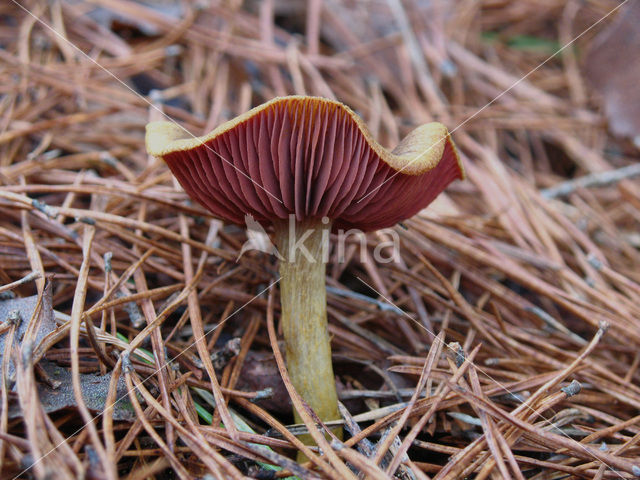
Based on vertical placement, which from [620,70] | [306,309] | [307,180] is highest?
[620,70]

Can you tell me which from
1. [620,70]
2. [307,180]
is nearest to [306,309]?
[307,180]

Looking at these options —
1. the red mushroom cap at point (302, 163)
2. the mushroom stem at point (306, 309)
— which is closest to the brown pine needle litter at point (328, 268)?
the mushroom stem at point (306, 309)

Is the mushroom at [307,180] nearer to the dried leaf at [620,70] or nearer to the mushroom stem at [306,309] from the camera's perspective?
the mushroom stem at [306,309]

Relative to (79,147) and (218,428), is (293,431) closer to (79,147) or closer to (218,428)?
(218,428)

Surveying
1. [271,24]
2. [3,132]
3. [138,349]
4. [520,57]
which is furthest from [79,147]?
[520,57]

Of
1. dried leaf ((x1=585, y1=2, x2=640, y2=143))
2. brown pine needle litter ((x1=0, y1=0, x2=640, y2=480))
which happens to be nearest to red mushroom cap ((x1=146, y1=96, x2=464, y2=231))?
brown pine needle litter ((x1=0, y1=0, x2=640, y2=480))

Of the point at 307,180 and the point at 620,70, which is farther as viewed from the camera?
the point at 620,70

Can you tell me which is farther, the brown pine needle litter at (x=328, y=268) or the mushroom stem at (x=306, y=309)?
the mushroom stem at (x=306, y=309)

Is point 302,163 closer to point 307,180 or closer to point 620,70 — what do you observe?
point 307,180
